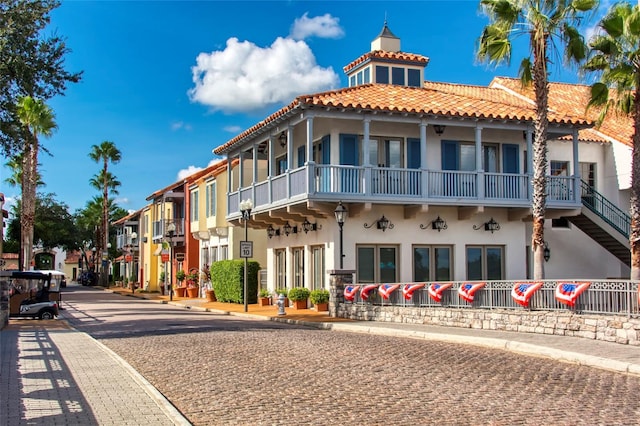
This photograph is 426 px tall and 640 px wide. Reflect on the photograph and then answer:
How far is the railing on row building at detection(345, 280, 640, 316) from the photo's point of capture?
14087 millimetres

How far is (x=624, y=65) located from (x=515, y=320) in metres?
8.85

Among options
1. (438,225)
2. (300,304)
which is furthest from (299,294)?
(438,225)

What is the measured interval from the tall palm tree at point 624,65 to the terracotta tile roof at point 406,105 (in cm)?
437

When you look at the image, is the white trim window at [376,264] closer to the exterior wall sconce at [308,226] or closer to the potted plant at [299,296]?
the exterior wall sconce at [308,226]

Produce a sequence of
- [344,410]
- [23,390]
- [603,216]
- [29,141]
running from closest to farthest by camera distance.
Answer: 1. [344,410]
2. [23,390]
3. [29,141]
4. [603,216]

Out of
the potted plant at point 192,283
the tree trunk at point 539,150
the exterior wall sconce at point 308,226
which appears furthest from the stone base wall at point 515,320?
the potted plant at point 192,283

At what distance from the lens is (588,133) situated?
3158 cm

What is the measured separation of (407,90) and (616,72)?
909 cm

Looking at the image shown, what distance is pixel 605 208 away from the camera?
29.4m

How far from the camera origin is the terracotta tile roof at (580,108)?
31016mm

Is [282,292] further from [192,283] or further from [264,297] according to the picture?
[192,283]

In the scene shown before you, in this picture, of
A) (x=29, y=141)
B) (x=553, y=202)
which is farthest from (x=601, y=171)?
(x=29, y=141)

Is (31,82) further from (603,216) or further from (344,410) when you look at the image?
(603,216)

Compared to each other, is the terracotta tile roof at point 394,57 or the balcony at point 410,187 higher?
the terracotta tile roof at point 394,57
